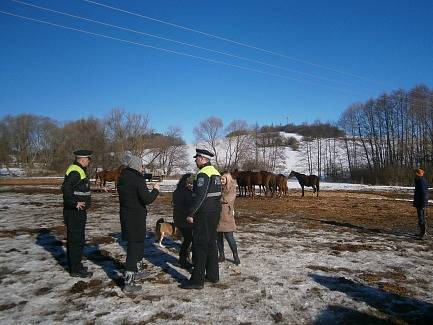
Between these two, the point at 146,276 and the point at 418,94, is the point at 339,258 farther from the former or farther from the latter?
the point at 418,94

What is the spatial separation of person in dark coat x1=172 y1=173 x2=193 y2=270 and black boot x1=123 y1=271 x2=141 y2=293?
1.44m

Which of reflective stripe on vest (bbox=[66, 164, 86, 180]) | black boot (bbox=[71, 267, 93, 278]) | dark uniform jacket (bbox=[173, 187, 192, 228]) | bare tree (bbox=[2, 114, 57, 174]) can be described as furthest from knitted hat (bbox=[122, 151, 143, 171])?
bare tree (bbox=[2, 114, 57, 174])

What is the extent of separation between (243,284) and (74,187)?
306 centimetres

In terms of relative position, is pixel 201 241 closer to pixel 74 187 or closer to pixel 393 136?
pixel 74 187

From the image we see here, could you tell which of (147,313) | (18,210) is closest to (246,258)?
(147,313)

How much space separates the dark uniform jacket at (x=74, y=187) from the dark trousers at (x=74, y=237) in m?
0.14

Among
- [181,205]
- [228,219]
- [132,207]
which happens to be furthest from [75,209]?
[228,219]

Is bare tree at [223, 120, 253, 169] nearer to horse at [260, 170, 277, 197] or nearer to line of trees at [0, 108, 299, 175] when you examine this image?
line of trees at [0, 108, 299, 175]

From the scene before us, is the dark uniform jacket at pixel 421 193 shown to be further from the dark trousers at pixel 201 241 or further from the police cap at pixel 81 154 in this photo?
the police cap at pixel 81 154

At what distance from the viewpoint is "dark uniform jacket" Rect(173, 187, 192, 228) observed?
710cm

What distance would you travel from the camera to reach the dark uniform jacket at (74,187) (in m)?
6.04

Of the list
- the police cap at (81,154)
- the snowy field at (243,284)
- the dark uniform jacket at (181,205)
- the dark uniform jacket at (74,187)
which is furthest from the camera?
the dark uniform jacket at (181,205)

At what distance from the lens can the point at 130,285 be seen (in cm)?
552

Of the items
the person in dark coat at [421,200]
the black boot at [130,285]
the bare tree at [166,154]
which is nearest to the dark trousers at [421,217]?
the person in dark coat at [421,200]
